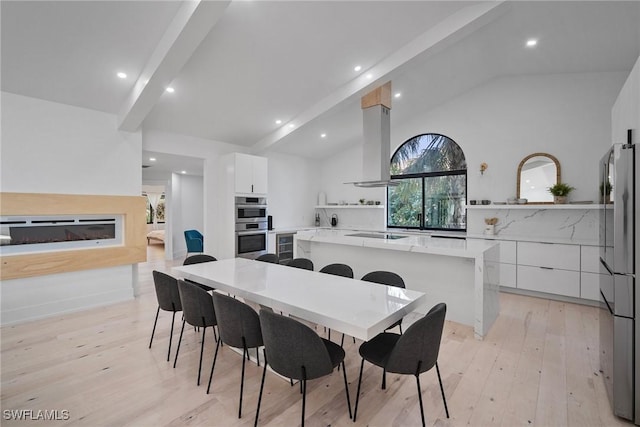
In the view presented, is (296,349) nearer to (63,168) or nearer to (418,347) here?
(418,347)

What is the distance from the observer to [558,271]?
4.09 metres

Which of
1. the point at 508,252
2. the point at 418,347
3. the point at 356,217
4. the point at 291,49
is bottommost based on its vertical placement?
the point at 418,347

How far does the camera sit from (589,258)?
391cm

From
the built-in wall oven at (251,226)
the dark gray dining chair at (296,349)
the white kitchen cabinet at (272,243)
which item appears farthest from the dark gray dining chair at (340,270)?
the white kitchen cabinet at (272,243)

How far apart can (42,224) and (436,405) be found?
4.45 m

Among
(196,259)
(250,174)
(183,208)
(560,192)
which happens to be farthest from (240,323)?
(183,208)

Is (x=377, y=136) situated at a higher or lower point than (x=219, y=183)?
higher

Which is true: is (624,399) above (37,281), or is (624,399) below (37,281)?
below

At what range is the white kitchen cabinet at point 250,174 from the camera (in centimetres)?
522

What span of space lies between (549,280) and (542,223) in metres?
0.96

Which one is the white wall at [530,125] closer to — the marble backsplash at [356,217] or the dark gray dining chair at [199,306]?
the marble backsplash at [356,217]

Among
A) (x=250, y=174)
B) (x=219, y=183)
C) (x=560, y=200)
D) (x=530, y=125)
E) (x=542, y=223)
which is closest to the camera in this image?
(x=560, y=200)

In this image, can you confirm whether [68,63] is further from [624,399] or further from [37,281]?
[624,399]

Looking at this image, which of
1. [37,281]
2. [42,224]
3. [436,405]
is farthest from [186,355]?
[42,224]
